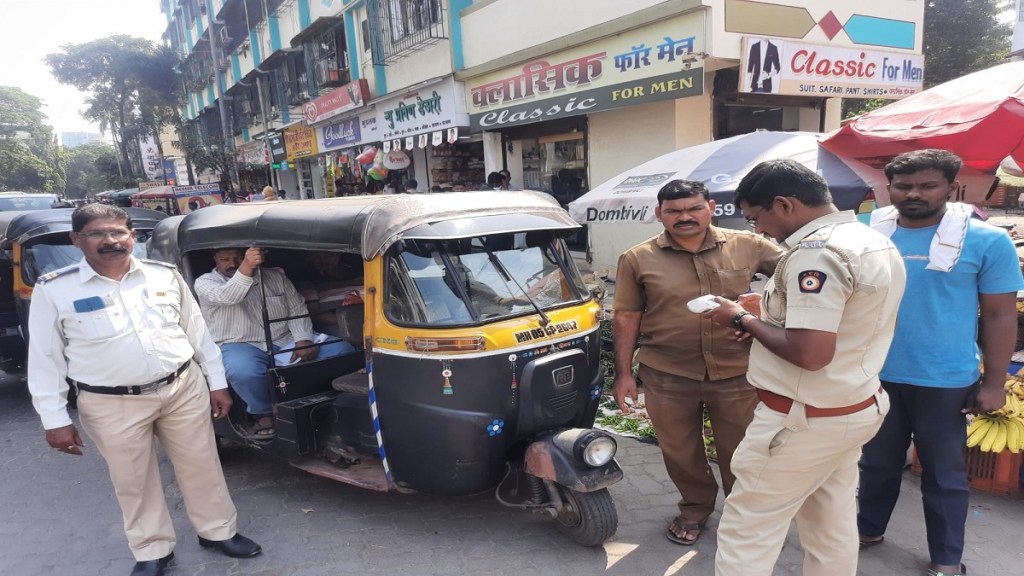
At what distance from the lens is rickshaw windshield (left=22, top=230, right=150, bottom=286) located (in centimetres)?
601

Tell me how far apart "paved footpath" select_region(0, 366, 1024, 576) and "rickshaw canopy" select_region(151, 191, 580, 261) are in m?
1.59

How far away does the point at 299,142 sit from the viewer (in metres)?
19.7

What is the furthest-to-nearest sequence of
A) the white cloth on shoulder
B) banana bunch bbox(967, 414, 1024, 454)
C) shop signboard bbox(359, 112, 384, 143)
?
shop signboard bbox(359, 112, 384, 143), banana bunch bbox(967, 414, 1024, 454), the white cloth on shoulder

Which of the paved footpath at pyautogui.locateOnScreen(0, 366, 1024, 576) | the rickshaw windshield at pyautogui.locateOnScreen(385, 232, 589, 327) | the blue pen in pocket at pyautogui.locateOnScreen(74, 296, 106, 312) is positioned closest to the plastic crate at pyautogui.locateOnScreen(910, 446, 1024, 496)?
the paved footpath at pyautogui.locateOnScreen(0, 366, 1024, 576)

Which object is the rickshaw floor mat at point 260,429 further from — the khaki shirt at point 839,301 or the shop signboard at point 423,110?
the shop signboard at point 423,110

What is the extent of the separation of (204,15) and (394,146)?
20.4 meters

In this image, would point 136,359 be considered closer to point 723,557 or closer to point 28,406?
point 723,557

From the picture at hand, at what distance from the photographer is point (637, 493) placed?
3725mm

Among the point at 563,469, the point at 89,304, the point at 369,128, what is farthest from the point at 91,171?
the point at 563,469

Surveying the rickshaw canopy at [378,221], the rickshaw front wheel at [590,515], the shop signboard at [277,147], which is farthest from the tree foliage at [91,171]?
the rickshaw front wheel at [590,515]

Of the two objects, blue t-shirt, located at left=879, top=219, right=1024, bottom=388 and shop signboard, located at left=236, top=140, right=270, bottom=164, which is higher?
shop signboard, located at left=236, top=140, right=270, bottom=164

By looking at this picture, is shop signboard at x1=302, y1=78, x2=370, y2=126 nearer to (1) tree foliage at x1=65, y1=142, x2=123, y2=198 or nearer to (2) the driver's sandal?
(2) the driver's sandal

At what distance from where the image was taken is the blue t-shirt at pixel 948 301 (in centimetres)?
249

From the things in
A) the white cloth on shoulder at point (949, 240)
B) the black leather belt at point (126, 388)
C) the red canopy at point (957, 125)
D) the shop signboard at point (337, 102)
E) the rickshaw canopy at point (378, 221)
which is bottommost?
the black leather belt at point (126, 388)
